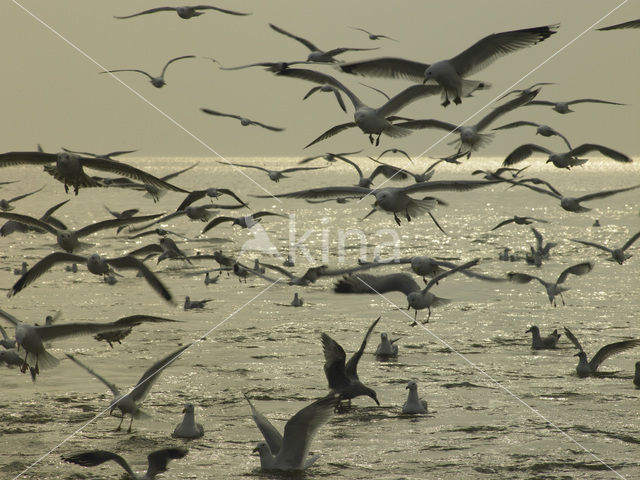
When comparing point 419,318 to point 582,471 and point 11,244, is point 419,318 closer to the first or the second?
point 582,471

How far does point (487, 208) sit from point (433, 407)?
280ft

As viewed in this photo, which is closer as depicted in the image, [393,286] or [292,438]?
[292,438]

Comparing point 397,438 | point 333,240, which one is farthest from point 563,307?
point 333,240

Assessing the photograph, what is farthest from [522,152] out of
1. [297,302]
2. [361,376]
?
[297,302]

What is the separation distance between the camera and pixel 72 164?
14.3 m

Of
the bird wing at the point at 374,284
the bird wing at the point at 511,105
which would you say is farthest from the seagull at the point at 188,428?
the bird wing at the point at 511,105

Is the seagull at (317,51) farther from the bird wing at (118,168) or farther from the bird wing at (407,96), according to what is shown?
the bird wing at (118,168)

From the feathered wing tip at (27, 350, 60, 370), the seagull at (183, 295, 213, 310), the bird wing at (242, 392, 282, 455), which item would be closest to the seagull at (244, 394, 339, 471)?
the bird wing at (242, 392, 282, 455)

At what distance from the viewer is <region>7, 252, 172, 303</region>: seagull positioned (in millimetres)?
14270

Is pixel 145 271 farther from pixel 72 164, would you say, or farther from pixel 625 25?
pixel 625 25

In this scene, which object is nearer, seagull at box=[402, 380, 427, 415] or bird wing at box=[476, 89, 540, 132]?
seagull at box=[402, 380, 427, 415]

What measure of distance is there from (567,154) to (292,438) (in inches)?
427

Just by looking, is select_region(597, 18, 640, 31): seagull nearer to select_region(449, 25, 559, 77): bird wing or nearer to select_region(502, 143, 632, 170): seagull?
select_region(449, 25, 559, 77): bird wing

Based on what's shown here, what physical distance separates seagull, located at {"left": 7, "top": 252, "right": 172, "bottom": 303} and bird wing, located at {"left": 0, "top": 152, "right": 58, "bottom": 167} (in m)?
1.52
